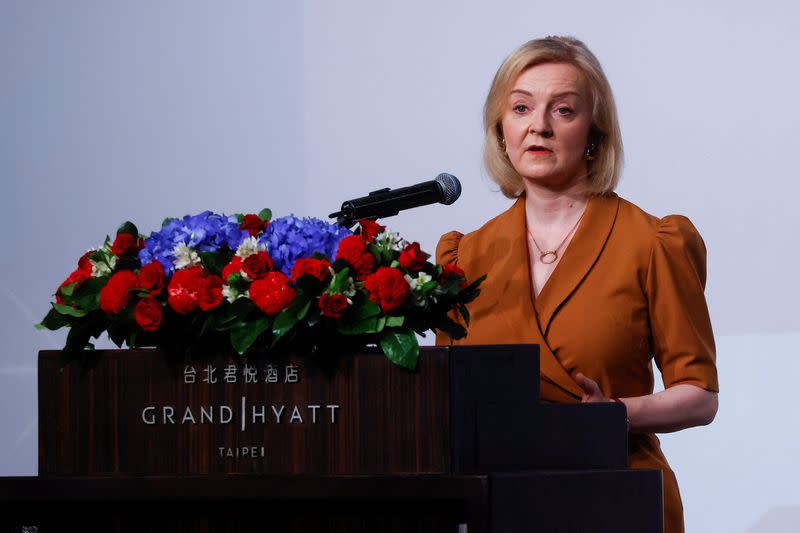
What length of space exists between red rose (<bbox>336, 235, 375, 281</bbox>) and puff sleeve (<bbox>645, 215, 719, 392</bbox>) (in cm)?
67

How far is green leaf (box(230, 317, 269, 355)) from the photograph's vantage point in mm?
1473

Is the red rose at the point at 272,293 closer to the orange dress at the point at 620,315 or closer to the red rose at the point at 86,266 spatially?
the red rose at the point at 86,266

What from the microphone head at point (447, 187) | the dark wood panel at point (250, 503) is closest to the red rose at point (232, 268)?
the dark wood panel at point (250, 503)

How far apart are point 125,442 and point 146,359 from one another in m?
0.11

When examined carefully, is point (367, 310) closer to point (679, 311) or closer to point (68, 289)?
point (68, 289)

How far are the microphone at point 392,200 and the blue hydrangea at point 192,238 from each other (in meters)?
0.17

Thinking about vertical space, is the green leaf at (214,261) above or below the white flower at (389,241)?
below

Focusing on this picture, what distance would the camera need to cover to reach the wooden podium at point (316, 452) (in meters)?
1.45

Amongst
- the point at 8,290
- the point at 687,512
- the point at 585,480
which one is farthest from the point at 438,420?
the point at 8,290

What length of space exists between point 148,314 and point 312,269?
0.69 ft

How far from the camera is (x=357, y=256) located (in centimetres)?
152

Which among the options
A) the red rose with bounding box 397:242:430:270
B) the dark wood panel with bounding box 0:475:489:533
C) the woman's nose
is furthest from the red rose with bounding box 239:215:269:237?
the woman's nose

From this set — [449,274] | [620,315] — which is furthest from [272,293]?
[620,315]

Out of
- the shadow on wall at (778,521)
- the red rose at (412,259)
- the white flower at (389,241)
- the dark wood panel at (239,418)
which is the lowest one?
the shadow on wall at (778,521)
